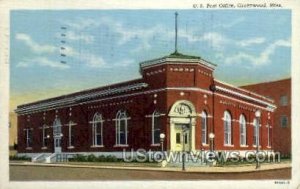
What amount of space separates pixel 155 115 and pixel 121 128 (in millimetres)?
264

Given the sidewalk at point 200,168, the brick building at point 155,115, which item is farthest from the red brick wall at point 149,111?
the sidewalk at point 200,168

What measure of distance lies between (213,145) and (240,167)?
9.4 inches

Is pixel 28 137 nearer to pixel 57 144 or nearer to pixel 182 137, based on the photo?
pixel 57 144

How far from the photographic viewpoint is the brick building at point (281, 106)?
4.22 metres

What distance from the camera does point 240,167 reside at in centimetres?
422

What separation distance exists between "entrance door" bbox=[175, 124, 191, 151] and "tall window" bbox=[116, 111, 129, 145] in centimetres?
36

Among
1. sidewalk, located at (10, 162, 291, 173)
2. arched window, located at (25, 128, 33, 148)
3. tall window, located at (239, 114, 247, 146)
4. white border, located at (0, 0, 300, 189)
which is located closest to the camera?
white border, located at (0, 0, 300, 189)

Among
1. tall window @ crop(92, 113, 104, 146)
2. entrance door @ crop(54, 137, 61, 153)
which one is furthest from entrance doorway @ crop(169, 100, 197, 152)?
entrance door @ crop(54, 137, 61, 153)

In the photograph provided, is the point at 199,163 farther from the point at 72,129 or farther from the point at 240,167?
the point at 72,129

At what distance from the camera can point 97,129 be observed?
4.31 m

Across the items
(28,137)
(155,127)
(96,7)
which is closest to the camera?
(96,7)

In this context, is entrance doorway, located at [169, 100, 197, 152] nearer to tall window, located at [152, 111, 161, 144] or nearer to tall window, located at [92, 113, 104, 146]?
tall window, located at [152, 111, 161, 144]

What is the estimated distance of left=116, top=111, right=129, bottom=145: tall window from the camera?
425cm

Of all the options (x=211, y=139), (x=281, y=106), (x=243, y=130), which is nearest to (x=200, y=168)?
(x=211, y=139)
